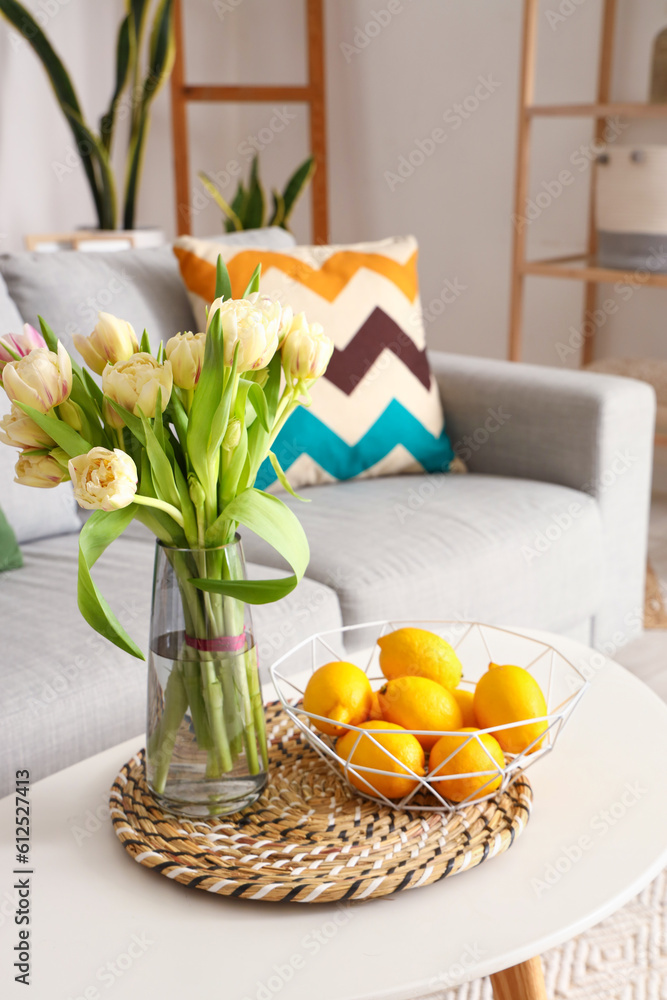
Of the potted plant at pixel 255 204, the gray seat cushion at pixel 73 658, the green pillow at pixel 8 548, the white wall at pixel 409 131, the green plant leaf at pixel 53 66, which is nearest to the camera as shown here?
the gray seat cushion at pixel 73 658

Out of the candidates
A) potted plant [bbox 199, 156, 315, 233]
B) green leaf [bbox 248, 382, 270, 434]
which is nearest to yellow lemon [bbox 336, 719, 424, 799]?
green leaf [bbox 248, 382, 270, 434]

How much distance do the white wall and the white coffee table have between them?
92.8 inches

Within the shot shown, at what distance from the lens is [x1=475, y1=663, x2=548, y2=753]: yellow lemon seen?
779mm

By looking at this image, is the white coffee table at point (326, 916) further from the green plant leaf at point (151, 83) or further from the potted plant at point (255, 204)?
the green plant leaf at point (151, 83)

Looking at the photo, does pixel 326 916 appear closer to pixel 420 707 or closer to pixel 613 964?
pixel 420 707

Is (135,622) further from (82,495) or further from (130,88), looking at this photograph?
(130,88)

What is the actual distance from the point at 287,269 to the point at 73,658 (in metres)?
0.84

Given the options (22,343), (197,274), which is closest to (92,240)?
(197,274)

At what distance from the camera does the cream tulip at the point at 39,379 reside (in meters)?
0.62

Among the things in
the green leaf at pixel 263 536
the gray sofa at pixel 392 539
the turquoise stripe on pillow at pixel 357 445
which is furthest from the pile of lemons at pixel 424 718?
the turquoise stripe on pillow at pixel 357 445

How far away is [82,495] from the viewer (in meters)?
0.60

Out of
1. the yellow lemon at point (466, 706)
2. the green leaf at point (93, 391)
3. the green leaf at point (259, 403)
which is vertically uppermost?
the green leaf at point (93, 391)

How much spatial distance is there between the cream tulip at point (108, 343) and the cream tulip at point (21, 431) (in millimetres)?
59

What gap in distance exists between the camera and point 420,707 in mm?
783
